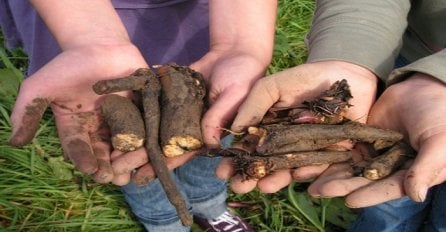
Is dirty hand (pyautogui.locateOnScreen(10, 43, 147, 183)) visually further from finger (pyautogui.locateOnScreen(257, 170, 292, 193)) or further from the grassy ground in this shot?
the grassy ground

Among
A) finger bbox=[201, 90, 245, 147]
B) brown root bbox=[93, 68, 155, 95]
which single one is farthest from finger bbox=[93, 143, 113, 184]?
finger bbox=[201, 90, 245, 147]

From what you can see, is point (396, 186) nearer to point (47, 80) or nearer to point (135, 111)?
point (135, 111)

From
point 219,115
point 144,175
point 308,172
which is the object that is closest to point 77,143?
point 144,175

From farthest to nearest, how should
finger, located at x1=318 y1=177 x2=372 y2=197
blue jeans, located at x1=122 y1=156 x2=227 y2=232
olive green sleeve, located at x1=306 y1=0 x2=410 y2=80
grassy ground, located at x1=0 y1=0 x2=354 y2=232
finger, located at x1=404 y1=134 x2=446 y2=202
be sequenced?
1. grassy ground, located at x1=0 y1=0 x2=354 y2=232
2. blue jeans, located at x1=122 y1=156 x2=227 y2=232
3. olive green sleeve, located at x1=306 y1=0 x2=410 y2=80
4. finger, located at x1=318 y1=177 x2=372 y2=197
5. finger, located at x1=404 y1=134 x2=446 y2=202

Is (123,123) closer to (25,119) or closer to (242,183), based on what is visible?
(25,119)

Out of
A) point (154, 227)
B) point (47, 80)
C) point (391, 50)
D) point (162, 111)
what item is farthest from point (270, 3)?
point (154, 227)

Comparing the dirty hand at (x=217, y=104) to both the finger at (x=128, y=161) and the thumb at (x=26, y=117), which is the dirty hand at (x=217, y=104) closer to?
the finger at (x=128, y=161)

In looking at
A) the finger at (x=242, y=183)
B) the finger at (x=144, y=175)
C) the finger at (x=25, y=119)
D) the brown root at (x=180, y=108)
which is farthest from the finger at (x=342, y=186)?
the finger at (x=25, y=119)
